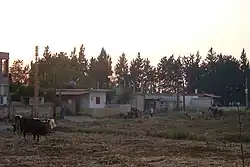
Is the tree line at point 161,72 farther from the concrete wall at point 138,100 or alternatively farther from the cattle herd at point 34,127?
the cattle herd at point 34,127

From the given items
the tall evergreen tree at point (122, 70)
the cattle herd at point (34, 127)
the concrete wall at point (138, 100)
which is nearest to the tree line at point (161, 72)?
the tall evergreen tree at point (122, 70)

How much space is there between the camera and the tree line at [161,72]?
89625 millimetres

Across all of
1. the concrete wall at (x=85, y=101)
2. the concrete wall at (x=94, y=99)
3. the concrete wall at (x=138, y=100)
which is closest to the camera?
the concrete wall at (x=94, y=99)

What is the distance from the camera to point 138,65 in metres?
114

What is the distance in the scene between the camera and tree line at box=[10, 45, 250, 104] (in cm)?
8962

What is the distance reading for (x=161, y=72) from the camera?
11144 centimetres

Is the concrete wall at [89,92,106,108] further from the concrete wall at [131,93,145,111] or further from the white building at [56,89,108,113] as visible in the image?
the concrete wall at [131,93,145,111]

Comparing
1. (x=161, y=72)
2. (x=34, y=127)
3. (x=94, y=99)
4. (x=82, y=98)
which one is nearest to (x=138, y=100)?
(x=94, y=99)

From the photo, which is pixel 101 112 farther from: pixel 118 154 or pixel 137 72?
pixel 137 72

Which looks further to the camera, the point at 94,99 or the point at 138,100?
the point at 138,100

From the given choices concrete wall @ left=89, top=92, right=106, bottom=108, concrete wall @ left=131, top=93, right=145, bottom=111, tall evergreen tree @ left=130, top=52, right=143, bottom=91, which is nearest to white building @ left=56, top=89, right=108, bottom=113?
concrete wall @ left=89, top=92, right=106, bottom=108

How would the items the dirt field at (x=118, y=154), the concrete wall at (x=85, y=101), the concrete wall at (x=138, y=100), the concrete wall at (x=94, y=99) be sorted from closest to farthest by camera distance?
1. the dirt field at (x=118, y=154)
2. the concrete wall at (x=94, y=99)
3. the concrete wall at (x=85, y=101)
4. the concrete wall at (x=138, y=100)

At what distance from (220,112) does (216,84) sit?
4840cm

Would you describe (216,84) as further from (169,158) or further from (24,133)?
(169,158)
